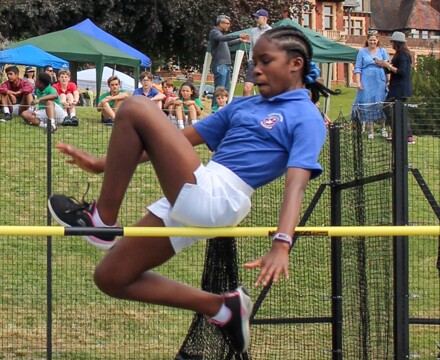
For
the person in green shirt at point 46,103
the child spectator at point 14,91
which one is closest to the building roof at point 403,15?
the child spectator at point 14,91

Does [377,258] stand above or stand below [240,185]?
below

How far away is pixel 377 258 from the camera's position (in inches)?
309

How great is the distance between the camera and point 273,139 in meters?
5.47

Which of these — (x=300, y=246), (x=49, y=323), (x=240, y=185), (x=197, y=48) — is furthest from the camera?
(x=197, y=48)

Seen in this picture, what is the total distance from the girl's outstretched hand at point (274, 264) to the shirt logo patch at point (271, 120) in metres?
0.66

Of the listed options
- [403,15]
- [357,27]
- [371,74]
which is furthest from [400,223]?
[403,15]

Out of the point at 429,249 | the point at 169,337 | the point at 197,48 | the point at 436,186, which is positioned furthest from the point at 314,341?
the point at 197,48

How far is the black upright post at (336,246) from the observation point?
8453 mm

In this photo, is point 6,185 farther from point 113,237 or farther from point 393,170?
point 113,237

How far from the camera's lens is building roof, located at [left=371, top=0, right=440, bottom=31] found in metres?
96.1

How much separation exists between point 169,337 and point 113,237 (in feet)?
14.0

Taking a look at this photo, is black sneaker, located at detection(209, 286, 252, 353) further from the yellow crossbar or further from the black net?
the black net

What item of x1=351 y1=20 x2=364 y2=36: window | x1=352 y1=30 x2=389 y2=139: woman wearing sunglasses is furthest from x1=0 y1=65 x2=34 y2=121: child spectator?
x1=351 y1=20 x2=364 y2=36: window

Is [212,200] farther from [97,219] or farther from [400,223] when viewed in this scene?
[400,223]
